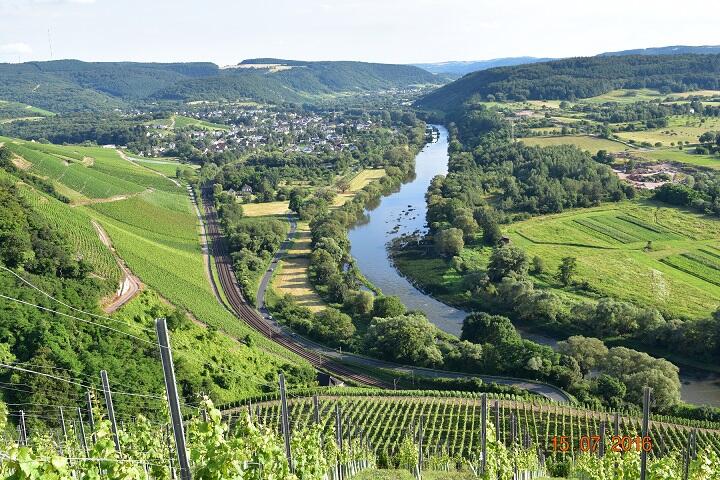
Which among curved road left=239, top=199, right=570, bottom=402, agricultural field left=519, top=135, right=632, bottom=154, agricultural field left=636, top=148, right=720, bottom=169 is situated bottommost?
curved road left=239, top=199, right=570, bottom=402

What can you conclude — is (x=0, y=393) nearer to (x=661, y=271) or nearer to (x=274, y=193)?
(x=661, y=271)

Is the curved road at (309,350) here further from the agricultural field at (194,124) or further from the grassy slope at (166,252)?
the agricultural field at (194,124)

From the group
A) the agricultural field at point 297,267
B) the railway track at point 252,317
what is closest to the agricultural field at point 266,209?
the agricultural field at point 297,267

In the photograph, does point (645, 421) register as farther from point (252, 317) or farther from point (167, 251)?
point (167, 251)

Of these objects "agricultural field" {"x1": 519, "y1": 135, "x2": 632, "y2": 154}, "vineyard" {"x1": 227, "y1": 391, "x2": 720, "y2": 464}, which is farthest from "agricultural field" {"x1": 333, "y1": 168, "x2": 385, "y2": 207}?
"vineyard" {"x1": 227, "y1": 391, "x2": 720, "y2": 464}

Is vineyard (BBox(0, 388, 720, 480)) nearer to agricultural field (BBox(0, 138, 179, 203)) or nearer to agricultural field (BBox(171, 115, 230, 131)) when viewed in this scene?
agricultural field (BBox(0, 138, 179, 203))

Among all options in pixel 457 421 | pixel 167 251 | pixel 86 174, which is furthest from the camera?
pixel 86 174

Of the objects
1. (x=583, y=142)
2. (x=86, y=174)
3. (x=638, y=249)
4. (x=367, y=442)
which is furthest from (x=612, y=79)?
(x=367, y=442)
